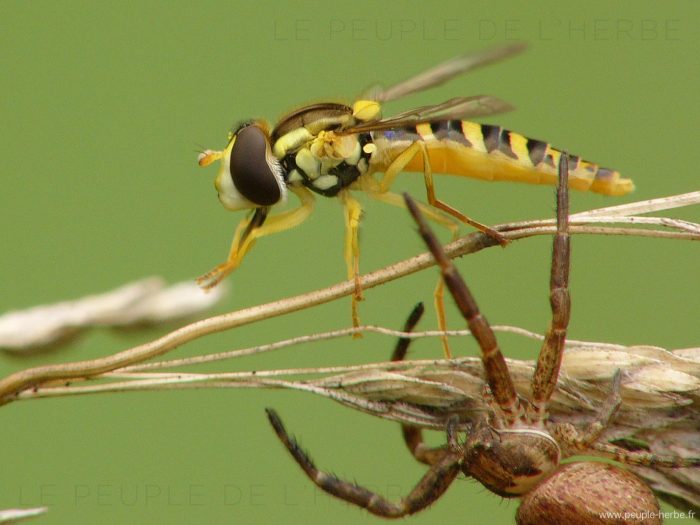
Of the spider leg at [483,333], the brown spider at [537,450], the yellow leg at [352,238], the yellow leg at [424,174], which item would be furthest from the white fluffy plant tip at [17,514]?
the yellow leg at [424,174]

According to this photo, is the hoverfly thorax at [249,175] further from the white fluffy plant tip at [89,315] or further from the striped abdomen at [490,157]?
the white fluffy plant tip at [89,315]

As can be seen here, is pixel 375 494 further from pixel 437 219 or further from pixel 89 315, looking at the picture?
pixel 89 315

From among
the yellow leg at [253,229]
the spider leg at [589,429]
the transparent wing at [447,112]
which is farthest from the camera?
the yellow leg at [253,229]

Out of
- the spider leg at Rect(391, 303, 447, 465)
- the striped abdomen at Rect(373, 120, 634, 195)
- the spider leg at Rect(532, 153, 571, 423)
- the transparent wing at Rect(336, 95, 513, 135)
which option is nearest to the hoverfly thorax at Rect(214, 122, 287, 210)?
the transparent wing at Rect(336, 95, 513, 135)

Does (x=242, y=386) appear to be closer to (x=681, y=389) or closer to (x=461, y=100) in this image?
(x=681, y=389)

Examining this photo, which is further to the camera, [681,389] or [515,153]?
[515,153]

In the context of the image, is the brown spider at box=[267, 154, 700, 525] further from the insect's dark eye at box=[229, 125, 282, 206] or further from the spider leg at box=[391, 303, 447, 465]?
the insect's dark eye at box=[229, 125, 282, 206]

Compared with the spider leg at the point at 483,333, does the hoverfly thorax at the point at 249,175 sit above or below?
above

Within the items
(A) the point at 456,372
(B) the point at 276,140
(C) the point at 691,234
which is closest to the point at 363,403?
(A) the point at 456,372
